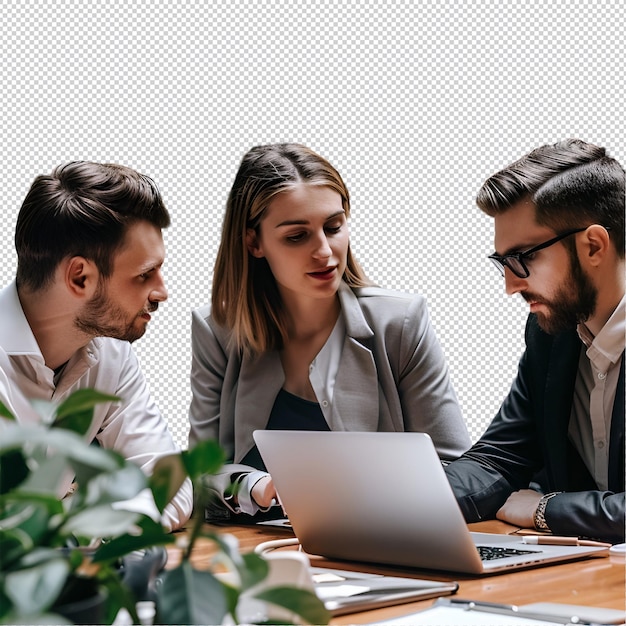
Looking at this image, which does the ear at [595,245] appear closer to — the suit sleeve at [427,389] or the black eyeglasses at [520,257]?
the black eyeglasses at [520,257]

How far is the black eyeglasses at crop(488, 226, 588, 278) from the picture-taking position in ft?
7.48

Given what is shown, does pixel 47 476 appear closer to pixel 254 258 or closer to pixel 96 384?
pixel 96 384

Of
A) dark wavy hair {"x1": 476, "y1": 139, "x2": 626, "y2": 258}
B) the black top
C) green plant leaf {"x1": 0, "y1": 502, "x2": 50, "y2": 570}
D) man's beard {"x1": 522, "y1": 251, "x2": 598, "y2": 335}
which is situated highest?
dark wavy hair {"x1": 476, "y1": 139, "x2": 626, "y2": 258}

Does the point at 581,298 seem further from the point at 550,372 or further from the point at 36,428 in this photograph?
the point at 36,428

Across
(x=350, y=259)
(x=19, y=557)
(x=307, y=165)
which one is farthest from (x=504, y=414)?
(x=19, y=557)

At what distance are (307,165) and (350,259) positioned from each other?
1.05ft

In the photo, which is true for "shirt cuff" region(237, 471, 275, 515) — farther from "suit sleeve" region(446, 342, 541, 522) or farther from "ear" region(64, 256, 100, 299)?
"ear" region(64, 256, 100, 299)

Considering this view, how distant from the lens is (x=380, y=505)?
Answer: 58.6 inches

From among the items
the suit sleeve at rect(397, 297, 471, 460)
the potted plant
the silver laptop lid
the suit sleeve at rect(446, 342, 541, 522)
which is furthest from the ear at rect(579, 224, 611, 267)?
the potted plant

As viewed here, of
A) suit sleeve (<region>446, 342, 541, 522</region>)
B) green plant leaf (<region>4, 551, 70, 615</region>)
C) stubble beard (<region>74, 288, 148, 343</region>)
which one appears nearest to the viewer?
green plant leaf (<region>4, 551, 70, 615</region>)

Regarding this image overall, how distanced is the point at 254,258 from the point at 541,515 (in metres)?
1.26

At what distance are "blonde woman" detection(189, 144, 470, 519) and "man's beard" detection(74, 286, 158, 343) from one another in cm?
31

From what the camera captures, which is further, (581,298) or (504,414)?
(504,414)

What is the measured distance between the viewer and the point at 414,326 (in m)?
2.62
